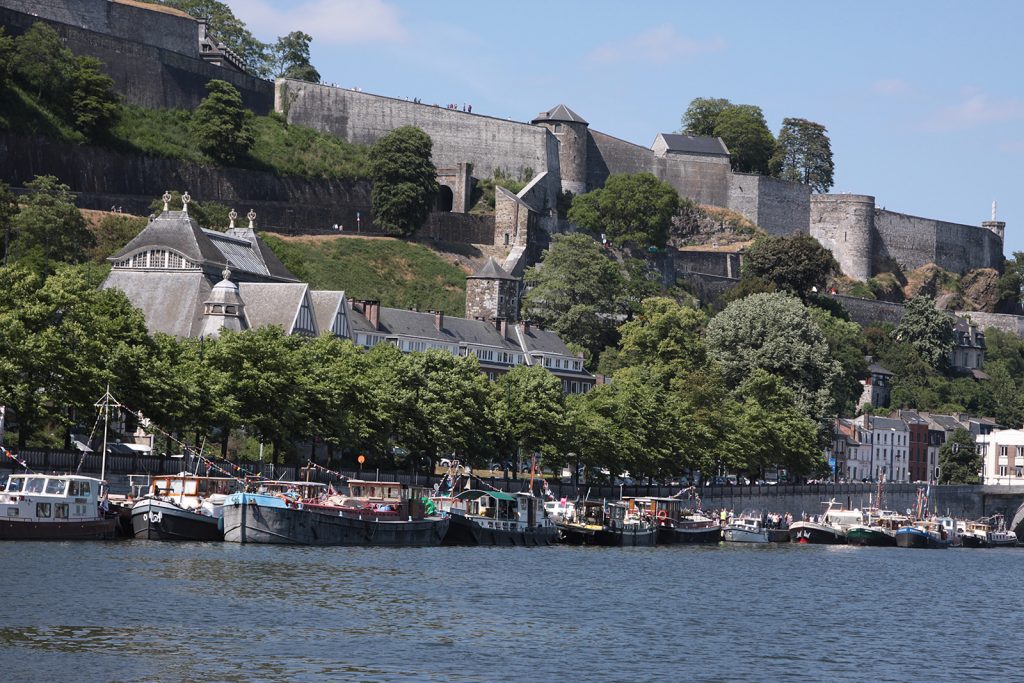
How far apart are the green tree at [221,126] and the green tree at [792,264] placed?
4799cm

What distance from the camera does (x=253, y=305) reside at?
328ft

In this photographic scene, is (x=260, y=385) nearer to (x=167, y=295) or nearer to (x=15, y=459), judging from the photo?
(x=15, y=459)

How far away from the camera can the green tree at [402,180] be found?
144 meters

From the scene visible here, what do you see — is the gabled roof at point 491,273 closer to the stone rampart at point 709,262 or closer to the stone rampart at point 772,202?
the stone rampart at point 709,262

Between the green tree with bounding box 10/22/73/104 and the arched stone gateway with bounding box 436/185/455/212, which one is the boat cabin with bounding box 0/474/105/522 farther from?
the arched stone gateway with bounding box 436/185/455/212

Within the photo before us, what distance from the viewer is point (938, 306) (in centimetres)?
18712

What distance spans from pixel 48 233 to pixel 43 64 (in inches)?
703

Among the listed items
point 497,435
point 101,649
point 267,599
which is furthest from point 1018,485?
point 101,649

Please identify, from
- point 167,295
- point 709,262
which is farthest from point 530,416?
point 709,262

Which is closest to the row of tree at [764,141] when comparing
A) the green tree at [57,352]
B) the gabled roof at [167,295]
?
the gabled roof at [167,295]

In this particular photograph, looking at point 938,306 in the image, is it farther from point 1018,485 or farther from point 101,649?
point 101,649

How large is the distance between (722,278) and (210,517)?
342 ft

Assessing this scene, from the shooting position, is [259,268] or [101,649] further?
[259,268]

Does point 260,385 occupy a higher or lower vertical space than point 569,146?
lower
